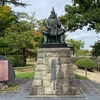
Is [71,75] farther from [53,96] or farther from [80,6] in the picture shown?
[80,6]

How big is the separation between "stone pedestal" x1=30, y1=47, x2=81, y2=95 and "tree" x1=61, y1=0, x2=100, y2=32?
563cm

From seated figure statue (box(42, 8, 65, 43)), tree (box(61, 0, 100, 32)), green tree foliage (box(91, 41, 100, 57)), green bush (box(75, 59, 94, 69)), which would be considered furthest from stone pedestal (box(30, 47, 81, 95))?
green bush (box(75, 59, 94, 69))

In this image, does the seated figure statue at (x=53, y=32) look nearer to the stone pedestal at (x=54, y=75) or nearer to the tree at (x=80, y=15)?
the stone pedestal at (x=54, y=75)

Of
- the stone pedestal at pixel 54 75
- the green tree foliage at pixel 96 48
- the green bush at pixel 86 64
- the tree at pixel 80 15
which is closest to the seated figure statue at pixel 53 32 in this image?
the stone pedestal at pixel 54 75

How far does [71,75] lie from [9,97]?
6.55 ft

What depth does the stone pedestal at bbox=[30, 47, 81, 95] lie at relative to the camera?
6.35 meters

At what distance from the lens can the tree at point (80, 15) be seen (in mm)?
11658

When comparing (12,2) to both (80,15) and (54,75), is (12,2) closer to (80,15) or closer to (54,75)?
(80,15)

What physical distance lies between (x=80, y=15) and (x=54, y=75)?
6.78m

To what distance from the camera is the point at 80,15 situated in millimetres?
12258

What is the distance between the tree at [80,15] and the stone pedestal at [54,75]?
5626 mm

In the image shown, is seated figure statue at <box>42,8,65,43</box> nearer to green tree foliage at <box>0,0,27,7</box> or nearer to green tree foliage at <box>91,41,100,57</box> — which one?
green tree foliage at <box>91,41,100,57</box>

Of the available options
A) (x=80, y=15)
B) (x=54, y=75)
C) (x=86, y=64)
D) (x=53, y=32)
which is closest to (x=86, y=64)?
(x=86, y=64)

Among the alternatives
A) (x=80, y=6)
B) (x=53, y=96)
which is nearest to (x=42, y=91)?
(x=53, y=96)
